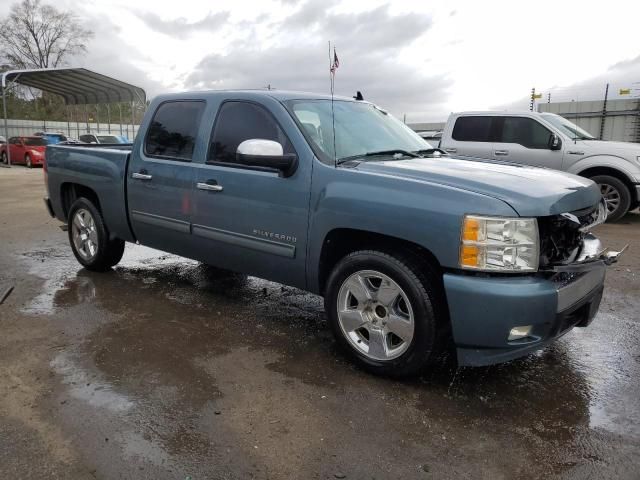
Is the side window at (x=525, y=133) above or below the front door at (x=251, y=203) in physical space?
above

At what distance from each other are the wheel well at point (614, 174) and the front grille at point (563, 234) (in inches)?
257

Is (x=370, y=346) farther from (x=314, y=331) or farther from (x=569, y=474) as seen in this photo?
(x=569, y=474)

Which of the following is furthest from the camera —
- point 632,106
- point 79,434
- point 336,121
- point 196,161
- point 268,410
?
point 632,106

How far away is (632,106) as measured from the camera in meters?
21.4

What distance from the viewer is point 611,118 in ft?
69.8

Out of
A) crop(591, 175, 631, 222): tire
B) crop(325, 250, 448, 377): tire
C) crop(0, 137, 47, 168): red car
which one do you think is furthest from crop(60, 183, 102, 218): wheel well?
crop(0, 137, 47, 168): red car

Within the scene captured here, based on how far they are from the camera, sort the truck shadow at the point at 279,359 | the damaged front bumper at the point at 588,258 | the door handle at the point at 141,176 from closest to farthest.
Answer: the damaged front bumper at the point at 588,258
the truck shadow at the point at 279,359
the door handle at the point at 141,176

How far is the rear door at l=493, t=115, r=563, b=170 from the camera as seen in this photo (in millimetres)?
9438

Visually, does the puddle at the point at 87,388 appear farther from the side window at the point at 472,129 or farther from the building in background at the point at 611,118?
the building in background at the point at 611,118

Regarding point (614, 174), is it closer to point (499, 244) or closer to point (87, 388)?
point (499, 244)

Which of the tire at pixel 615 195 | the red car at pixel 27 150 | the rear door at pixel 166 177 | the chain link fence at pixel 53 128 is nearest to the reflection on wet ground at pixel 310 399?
the rear door at pixel 166 177

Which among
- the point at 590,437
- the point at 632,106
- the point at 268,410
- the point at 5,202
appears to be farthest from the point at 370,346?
the point at 632,106

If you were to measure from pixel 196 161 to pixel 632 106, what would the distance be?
2225cm

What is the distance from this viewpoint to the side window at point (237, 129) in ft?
12.8
